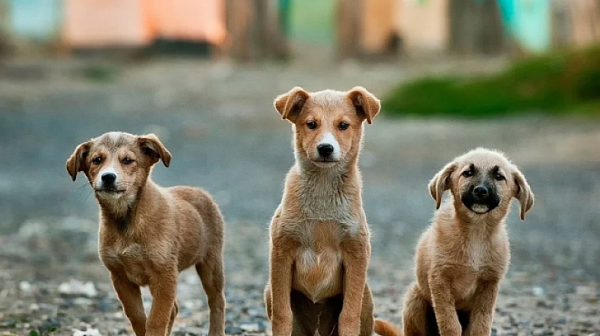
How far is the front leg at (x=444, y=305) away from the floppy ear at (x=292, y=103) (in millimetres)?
1226

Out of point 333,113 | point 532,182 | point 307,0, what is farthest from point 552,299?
point 307,0

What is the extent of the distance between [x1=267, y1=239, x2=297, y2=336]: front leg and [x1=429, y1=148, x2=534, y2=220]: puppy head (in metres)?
0.96

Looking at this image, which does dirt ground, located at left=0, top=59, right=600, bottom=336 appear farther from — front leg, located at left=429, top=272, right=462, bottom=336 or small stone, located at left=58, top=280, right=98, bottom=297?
front leg, located at left=429, top=272, right=462, bottom=336

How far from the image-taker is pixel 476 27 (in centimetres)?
2859

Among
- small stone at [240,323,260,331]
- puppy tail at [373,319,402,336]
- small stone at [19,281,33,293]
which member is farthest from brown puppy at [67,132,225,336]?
small stone at [19,281,33,293]

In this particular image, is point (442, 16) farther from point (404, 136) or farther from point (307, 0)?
point (404, 136)

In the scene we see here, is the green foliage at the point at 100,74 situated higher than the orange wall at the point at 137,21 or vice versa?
the orange wall at the point at 137,21

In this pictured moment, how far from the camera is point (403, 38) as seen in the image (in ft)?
96.4

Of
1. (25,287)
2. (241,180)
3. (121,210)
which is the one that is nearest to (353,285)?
(121,210)

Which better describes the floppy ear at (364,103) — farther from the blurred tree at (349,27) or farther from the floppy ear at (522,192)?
the blurred tree at (349,27)

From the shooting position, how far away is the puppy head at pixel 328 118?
19.0 ft

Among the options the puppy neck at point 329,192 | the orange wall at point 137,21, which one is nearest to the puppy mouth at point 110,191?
the puppy neck at point 329,192

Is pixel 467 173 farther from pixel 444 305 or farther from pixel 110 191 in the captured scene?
pixel 110 191

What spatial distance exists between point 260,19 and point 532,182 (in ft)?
Answer: 44.6
